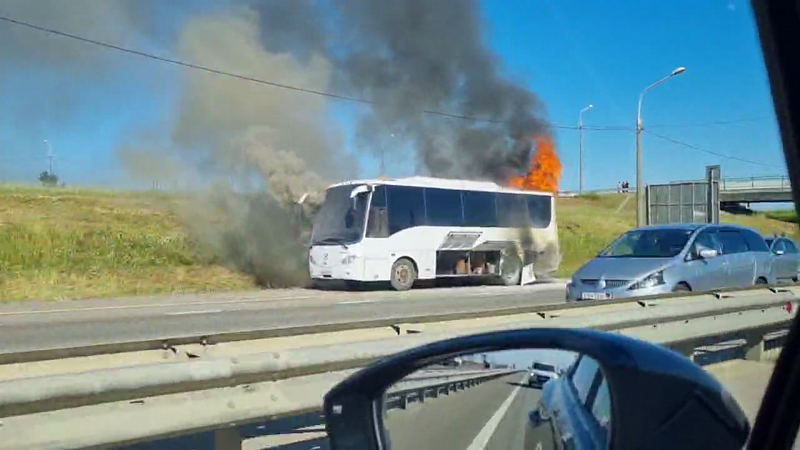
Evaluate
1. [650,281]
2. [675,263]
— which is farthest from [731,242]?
[650,281]

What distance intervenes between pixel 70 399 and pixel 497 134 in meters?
31.4

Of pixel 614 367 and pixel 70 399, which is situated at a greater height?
pixel 614 367

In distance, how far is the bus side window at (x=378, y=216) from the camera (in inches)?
827

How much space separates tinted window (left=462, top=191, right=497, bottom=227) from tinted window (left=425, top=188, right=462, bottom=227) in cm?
31

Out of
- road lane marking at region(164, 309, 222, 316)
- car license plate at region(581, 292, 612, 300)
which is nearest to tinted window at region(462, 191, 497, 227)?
road lane marking at region(164, 309, 222, 316)

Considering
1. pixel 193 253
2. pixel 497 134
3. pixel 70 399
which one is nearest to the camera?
pixel 70 399

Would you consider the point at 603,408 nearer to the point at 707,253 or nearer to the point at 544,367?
the point at 544,367

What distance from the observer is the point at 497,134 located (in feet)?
110

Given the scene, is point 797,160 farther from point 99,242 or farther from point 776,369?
point 99,242

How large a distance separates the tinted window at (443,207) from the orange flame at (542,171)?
26.9ft

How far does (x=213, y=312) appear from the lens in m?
15.5

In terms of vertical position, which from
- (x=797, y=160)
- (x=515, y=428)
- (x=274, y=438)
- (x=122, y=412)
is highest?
(x=797, y=160)

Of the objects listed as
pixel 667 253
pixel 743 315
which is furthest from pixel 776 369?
pixel 667 253

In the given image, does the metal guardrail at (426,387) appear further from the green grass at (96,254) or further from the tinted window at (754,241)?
the green grass at (96,254)
